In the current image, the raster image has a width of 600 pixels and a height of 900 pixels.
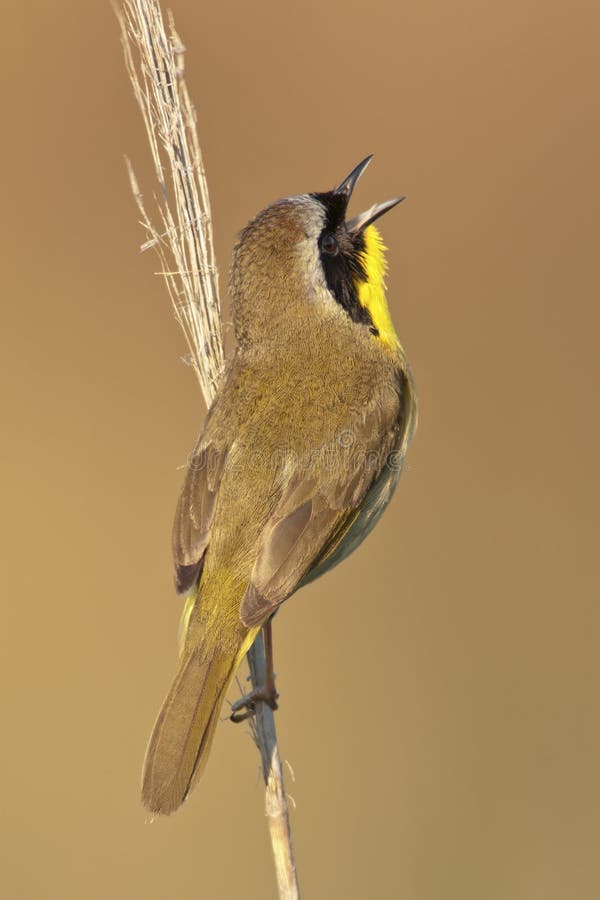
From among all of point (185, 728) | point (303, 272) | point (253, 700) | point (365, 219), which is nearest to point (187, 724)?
point (185, 728)

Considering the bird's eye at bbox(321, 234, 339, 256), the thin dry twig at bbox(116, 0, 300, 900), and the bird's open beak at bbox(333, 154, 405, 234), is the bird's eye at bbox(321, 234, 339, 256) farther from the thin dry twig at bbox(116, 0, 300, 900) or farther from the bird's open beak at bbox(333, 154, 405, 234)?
the thin dry twig at bbox(116, 0, 300, 900)

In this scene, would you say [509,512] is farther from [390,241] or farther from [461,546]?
[390,241]

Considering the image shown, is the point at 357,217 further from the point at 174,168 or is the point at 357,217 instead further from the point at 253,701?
the point at 253,701

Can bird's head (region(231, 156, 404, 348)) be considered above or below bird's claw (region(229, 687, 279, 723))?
above

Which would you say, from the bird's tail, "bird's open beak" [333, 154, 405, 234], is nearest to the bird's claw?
the bird's tail

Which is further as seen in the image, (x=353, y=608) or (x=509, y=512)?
(x=509, y=512)

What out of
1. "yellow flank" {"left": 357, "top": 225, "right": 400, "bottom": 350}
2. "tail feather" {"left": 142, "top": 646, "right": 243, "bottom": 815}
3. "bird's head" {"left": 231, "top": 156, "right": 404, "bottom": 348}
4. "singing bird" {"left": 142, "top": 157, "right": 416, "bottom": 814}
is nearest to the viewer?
"tail feather" {"left": 142, "top": 646, "right": 243, "bottom": 815}

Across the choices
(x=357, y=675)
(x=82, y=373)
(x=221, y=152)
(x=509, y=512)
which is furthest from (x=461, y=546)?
(x=221, y=152)
